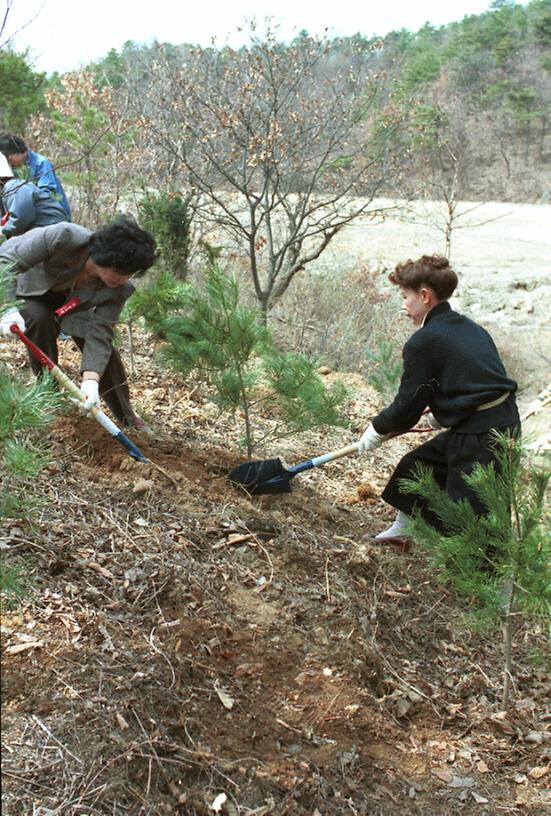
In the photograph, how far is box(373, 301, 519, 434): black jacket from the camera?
3627 mm

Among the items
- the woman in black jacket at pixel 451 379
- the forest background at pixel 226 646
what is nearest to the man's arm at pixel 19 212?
the forest background at pixel 226 646

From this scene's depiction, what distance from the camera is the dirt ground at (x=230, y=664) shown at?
242 centimetres

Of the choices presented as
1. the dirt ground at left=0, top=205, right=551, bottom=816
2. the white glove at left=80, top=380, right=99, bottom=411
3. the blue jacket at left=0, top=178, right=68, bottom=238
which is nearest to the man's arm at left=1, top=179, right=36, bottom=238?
the blue jacket at left=0, top=178, right=68, bottom=238

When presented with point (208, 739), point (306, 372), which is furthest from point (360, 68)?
point (208, 739)

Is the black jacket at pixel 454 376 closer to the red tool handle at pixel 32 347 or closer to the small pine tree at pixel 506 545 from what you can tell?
the small pine tree at pixel 506 545

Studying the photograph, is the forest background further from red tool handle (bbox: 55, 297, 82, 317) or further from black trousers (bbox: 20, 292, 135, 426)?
red tool handle (bbox: 55, 297, 82, 317)

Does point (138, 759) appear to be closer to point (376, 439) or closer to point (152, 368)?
point (376, 439)

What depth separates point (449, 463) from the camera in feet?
12.5

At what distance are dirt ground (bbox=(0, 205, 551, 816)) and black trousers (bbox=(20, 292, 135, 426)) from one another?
0.28 m

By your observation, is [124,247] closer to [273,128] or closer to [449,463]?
[449,463]

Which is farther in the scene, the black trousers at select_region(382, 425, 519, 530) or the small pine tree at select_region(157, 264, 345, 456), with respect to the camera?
the small pine tree at select_region(157, 264, 345, 456)

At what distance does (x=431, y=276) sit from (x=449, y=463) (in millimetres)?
871

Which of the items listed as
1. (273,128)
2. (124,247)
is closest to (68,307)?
(124,247)

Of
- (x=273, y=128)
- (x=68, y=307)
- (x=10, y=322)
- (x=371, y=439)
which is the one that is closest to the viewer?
(x=10, y=322)
